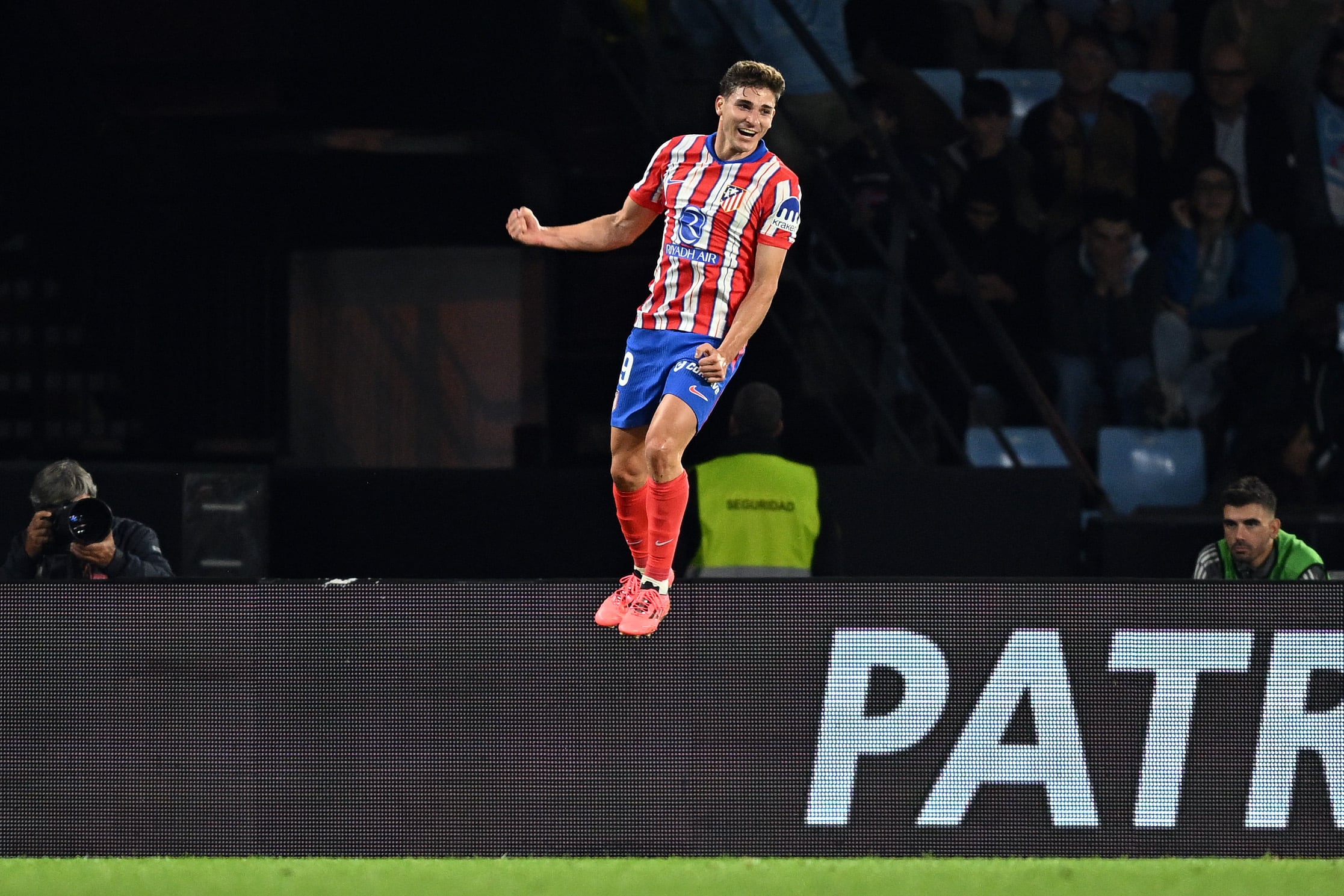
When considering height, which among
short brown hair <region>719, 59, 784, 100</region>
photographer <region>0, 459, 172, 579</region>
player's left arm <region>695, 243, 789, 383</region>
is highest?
short brown hair <region>719, 59, 784, 100</region>

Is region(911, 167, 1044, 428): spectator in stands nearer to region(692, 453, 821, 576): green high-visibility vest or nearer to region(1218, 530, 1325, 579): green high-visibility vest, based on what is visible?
region(692, 453, 821, 576): green high-visibility vest

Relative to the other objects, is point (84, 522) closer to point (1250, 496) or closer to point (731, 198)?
point (731, 198)

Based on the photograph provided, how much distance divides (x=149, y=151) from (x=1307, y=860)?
8.07 m

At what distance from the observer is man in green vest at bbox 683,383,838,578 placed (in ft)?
22.7

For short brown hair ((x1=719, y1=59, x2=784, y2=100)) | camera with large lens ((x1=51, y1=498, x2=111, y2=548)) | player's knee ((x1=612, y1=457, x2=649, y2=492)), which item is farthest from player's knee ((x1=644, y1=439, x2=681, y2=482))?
camera with large lens ((x1=51, y1=498, x2=111, y2=548))

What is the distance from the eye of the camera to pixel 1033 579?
530 centimetres

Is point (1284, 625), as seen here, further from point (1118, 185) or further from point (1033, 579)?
point (1118, 185)

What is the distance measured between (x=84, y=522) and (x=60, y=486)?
1.41 ft

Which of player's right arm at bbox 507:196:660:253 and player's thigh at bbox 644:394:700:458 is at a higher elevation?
player's right arm at bbox 507:196:660:253

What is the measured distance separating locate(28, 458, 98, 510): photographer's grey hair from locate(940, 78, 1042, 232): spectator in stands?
549cm

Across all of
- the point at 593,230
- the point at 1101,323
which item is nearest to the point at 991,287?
the point at 1101,323

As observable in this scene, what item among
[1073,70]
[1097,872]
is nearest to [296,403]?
[1073,70]

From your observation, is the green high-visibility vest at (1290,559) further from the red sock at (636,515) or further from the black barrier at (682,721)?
the red sock at (636,515)

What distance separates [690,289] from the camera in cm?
509
